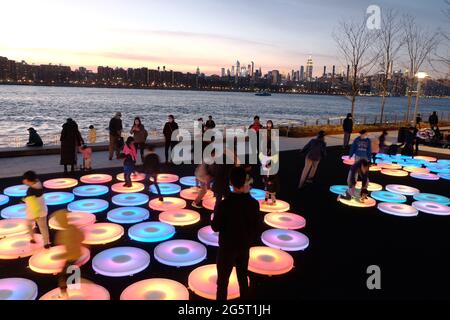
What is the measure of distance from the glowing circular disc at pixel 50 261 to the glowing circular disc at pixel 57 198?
2.84 metres

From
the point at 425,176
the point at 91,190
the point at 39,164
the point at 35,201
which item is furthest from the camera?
the point at 425,176

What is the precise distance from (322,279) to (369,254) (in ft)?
5.20

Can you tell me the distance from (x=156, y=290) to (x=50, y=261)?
2.20m

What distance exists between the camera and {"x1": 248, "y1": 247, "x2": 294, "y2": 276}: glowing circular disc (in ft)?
19.2

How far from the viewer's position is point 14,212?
26.3 ft

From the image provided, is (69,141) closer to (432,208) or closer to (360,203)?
(360,203)

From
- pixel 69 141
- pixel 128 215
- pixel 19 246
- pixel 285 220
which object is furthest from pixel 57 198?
pixel 285 220

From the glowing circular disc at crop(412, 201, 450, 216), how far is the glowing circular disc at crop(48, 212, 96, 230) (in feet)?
29.5

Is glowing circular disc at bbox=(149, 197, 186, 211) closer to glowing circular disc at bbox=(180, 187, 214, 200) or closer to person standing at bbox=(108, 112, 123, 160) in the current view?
glowing circular disc at bbox=(180, 187, 214, 200)

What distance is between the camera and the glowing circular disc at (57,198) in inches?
350

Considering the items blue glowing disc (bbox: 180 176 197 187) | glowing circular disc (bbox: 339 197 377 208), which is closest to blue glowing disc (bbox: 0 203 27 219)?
blue glowing disc (bbox: 180 176 197 187)
